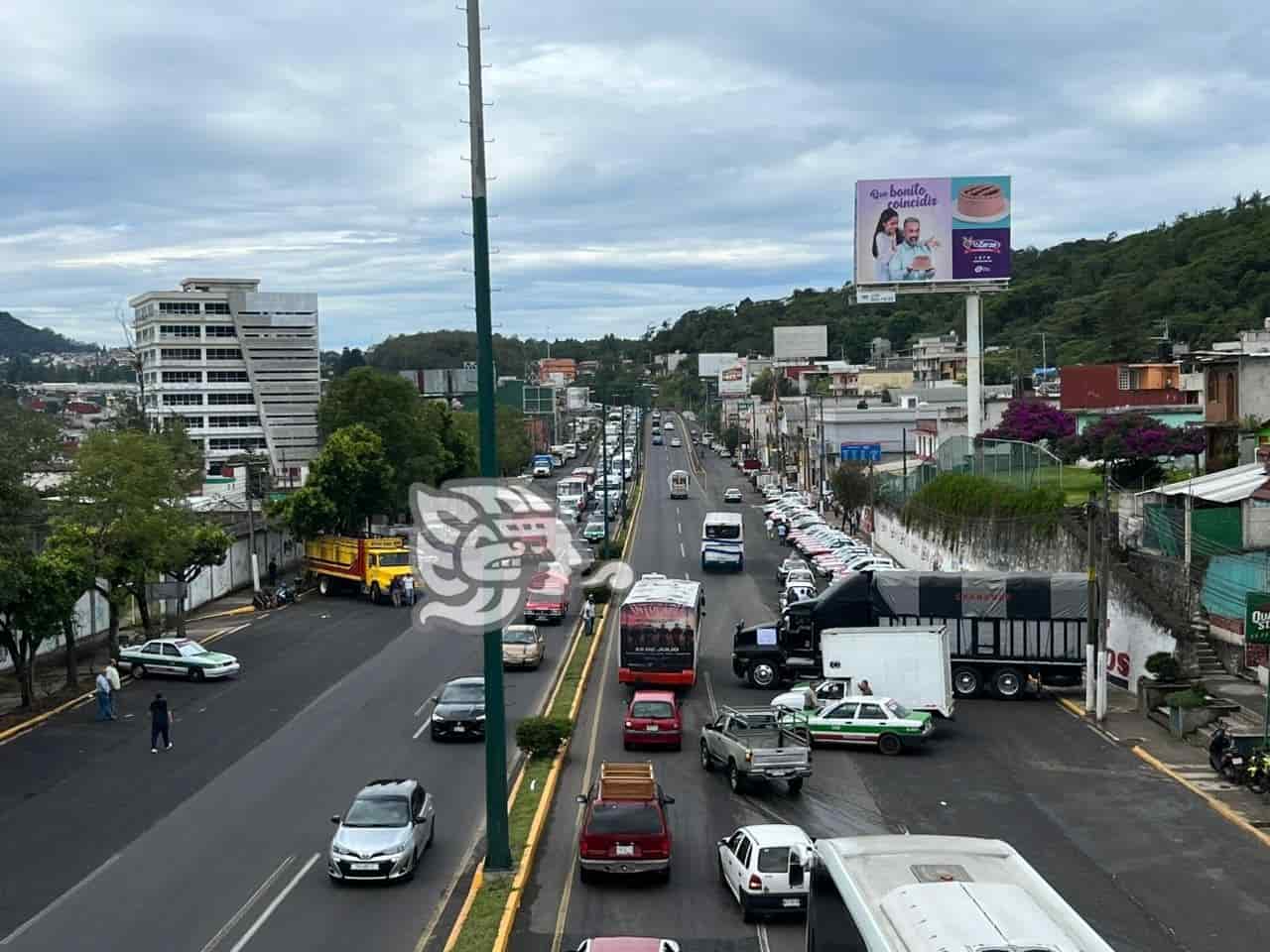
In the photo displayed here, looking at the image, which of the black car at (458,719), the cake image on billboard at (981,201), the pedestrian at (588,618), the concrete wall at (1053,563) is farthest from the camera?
the cake image on billboard at (981,201)

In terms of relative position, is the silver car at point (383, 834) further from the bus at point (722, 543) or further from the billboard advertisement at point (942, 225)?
the billboard advertisement at point (942, 225)

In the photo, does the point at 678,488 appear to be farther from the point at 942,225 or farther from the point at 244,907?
the point at 244,907

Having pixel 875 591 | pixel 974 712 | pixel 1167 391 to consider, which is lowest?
pixel 974 712

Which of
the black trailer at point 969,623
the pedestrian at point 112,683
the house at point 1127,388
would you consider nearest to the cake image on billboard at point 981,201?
the house at point 1127,388

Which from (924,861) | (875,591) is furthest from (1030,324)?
(924,861)

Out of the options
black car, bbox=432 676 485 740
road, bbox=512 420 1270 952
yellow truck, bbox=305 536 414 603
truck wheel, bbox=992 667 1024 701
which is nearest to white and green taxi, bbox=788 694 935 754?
road, bbox=512 420 1270 952

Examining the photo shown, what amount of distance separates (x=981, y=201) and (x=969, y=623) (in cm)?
4050

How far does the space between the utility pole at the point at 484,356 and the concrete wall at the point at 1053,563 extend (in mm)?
21070

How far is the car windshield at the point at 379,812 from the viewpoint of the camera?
2025 cm

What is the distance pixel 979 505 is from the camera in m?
51.7

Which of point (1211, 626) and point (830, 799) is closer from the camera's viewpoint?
point (830, 799)

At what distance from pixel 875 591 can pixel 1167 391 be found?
55.5 m

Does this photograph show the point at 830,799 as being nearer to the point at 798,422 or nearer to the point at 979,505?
Result: the point at 979,505

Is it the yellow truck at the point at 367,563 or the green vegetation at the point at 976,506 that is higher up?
the green vegetation at the point at 976,506
